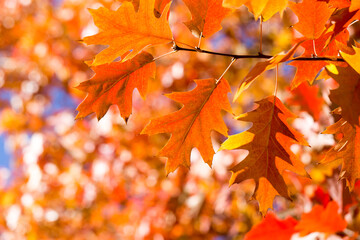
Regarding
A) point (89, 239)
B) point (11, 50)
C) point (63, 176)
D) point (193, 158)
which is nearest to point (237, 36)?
Result: point (193, 158)

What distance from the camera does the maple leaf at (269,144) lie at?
0.87m

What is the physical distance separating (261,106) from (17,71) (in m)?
5.24

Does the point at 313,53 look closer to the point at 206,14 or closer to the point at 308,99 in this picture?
the point at 206,14

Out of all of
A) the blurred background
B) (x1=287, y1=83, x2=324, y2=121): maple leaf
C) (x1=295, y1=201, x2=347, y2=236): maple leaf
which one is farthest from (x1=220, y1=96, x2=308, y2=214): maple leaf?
the blurred background

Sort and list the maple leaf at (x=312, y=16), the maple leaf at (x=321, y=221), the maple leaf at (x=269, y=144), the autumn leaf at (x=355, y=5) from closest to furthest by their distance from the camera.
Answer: the autumn leaf at (x=355, y=5) → the maple leaf at (x=312, y=16) → the maple leaf at (x=269, y=144) → the maple leaf at (x=321, y=221)

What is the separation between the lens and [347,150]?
0.80 metres

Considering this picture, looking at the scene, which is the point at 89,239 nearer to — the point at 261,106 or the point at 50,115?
the point at 50,115

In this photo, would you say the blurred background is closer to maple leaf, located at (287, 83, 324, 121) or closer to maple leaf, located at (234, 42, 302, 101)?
maple leaf, located at (287, 83, 324, 121)

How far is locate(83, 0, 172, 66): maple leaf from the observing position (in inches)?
30.8

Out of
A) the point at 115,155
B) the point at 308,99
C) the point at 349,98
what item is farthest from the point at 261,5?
the point at 115,155

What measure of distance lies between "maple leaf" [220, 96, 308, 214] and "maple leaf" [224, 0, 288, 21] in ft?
0.74

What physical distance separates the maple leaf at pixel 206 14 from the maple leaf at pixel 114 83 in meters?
0.13

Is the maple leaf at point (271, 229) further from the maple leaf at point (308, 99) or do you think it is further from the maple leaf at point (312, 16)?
the maple leaf at point (312, 16)

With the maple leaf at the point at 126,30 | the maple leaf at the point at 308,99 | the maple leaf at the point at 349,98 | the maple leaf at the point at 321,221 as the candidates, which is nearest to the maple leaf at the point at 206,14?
the maple leaf at the point at 126,30
